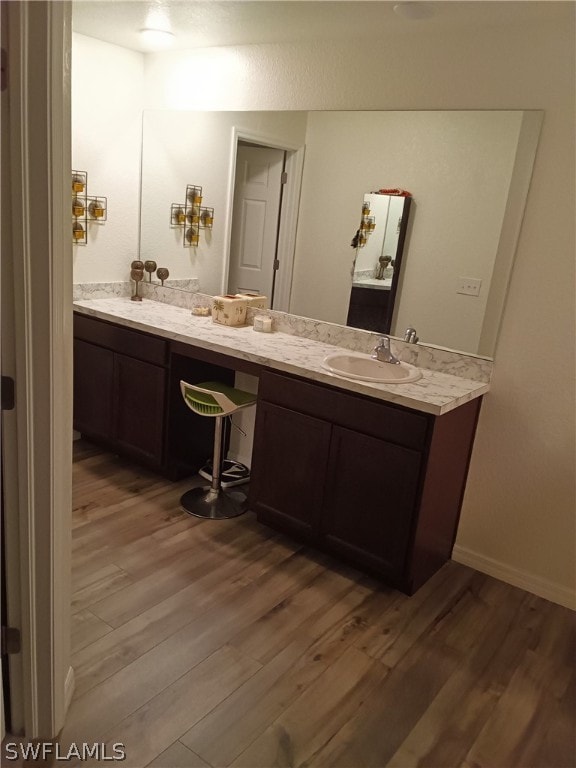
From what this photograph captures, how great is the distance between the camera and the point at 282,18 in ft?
8.50

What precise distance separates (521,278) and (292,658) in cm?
173

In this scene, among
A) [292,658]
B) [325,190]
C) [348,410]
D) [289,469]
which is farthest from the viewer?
[325,190]

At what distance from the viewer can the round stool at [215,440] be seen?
9.46 ft

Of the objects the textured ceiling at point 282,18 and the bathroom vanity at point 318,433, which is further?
the bathroom vanity at point 318,433

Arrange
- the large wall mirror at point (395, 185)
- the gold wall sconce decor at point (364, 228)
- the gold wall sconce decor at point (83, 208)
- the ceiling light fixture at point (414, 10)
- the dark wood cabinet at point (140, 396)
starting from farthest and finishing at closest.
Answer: the gold wall sconce decor at point (83, 208), the dark wood cabinet at point (140, 396), the gold wall sconce decor at point (364, 228), the large wall mirror at point (395, 185), the ceiling light fixture at point (414, 10)

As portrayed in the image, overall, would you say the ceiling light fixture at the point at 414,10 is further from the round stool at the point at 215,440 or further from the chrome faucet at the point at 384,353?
the round stool at the point at 215,440

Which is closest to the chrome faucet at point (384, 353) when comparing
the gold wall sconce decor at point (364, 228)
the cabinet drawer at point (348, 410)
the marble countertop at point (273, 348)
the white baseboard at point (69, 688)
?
the marble countertop at point (273, 348)

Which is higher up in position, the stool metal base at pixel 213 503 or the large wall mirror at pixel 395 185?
the large wall mirror at pixel 395 185

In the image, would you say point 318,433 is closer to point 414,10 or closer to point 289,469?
point 289,469

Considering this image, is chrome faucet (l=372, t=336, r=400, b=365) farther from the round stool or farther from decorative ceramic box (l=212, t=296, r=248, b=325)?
decorative ceramic box (l=212, t=296, r=248, b=325)

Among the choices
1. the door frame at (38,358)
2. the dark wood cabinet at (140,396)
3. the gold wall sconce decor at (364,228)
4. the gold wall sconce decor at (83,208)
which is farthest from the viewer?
the gold wall sconce decor at (83,208)

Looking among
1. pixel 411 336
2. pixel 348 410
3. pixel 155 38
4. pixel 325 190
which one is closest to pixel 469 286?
pixel 411 336

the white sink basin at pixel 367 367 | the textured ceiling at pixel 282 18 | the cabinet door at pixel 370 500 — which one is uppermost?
the textured ceiling at pixel 282 18

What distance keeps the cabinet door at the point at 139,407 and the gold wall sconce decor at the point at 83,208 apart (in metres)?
0.80
